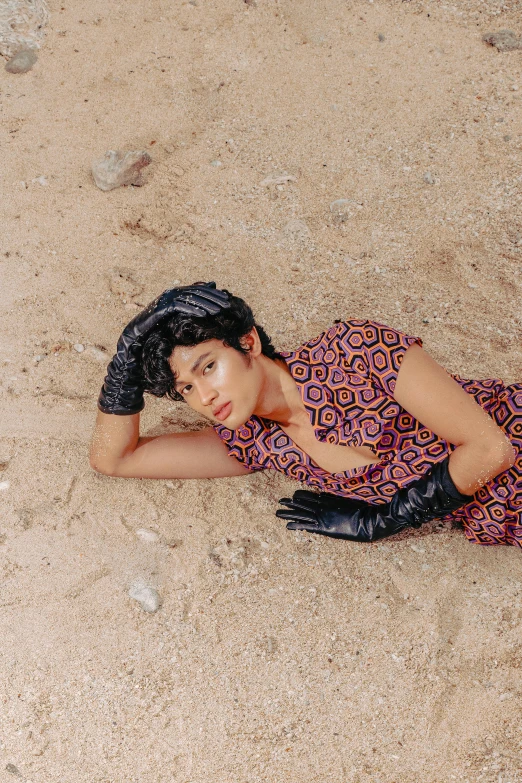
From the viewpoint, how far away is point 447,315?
3875mm

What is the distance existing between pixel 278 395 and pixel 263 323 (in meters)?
1.13

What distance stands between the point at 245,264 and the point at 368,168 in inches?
39.5

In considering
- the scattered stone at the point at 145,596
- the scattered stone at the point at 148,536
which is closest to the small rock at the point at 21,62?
the scattered stone at the point at 148,536

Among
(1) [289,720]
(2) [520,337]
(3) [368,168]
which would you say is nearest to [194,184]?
(3) [368,168]

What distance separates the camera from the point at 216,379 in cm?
255

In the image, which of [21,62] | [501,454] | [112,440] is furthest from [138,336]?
[21,62]

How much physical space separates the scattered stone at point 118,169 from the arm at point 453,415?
230cm

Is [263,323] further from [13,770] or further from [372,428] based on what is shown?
[13,770]

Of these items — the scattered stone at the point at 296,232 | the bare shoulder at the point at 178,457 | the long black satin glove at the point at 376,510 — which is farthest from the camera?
the scattered stone at the point at 296,232

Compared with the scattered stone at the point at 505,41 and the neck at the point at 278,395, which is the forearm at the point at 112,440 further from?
the scattered stone at the point at 505,41

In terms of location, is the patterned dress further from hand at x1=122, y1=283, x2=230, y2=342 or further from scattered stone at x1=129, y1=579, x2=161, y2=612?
scattered stone at x1=129, y1=579, x2=161, y2=612

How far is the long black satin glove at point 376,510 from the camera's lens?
276 centimetres

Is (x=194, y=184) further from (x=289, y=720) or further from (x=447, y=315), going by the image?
(x=289, y=720)

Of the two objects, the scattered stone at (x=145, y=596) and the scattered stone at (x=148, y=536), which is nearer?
the scattered stone at (x=145, y=596)
